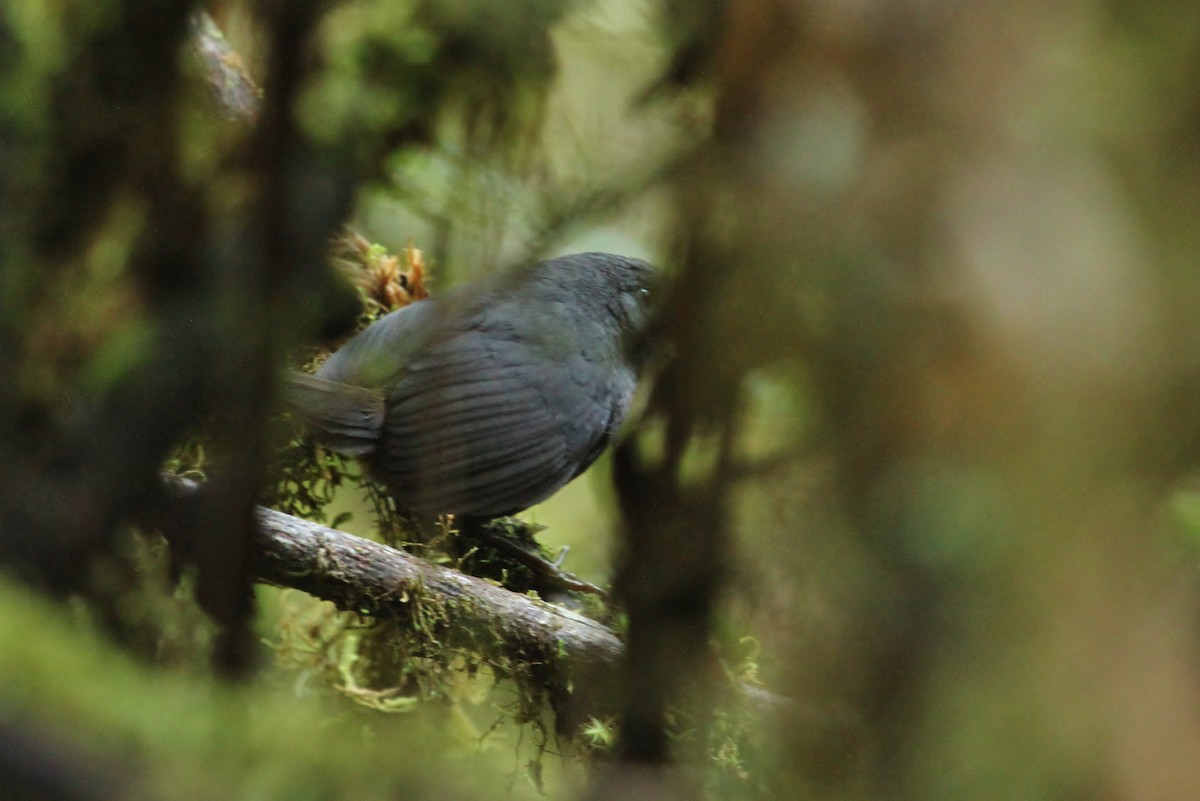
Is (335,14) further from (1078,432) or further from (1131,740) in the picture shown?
(1131,740)

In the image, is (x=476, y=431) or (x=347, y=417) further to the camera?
(x=476, y=431)

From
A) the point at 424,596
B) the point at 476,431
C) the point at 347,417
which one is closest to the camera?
the point at 424,596

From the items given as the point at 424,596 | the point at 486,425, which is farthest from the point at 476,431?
the point at 424,596

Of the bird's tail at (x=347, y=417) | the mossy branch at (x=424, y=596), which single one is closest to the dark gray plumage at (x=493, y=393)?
the bird's tail at (x=347, y=417)

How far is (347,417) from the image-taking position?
2291 mm

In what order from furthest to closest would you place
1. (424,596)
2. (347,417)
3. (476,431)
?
(476,431) < (347,417) < (424,596)

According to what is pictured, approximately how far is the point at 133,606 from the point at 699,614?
480mm

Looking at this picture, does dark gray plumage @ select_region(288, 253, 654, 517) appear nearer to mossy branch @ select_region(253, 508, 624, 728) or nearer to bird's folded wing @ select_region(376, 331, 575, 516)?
bird's folded wing @ select_region(376, 331, 575, 516)

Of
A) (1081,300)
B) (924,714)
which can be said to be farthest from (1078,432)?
(924,714)

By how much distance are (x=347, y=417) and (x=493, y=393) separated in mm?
346

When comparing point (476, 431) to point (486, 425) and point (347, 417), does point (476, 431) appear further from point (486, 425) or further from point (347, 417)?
point (347, 417)

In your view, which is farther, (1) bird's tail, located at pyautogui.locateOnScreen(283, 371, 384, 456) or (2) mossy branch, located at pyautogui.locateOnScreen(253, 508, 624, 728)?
(1) bird's tail, located at pyautogui.locateOnScreen(283, 371, 384, 456)

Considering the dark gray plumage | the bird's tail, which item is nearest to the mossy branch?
the dark gray plumage

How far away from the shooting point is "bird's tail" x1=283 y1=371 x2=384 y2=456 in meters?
2.17
